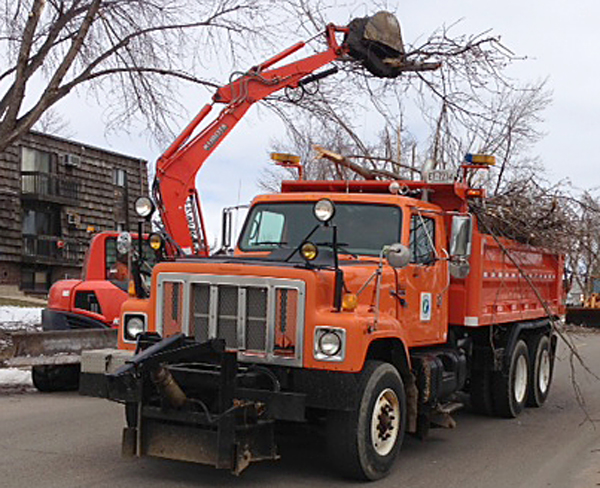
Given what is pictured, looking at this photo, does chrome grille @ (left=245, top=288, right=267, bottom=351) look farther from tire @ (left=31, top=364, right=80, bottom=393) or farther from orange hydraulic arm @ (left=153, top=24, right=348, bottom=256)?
tire @ (left=31, top=364, right=80, bottom=393)

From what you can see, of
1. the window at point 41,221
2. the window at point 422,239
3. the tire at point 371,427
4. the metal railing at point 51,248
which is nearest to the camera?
the tire at point 371,427

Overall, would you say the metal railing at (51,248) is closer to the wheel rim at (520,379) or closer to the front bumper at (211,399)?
the wheel rim at (520,379)

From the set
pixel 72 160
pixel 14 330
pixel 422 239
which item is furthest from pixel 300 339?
pixel 72 160

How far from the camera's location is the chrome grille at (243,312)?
6.29 meters

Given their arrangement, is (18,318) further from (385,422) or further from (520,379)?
(385,422)

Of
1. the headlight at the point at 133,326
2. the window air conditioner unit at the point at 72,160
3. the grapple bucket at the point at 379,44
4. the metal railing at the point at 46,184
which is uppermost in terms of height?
the grapple bucket at the point at 379,44

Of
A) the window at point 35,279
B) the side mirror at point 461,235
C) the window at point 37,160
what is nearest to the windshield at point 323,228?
the side mirror at point 461,235

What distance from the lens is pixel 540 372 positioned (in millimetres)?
11164

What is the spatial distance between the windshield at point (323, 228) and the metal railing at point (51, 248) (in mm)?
24321

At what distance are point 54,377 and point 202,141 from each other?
3.90 meters

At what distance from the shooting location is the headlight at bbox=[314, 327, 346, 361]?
20.1ft

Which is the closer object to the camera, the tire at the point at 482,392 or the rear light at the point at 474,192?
the rear light at the point at 474,192

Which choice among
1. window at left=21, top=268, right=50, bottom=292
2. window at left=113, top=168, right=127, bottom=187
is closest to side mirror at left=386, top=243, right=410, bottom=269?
window at left=21, top=268, right=50, bottom=292

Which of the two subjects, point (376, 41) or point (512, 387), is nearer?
point (512, 387)
